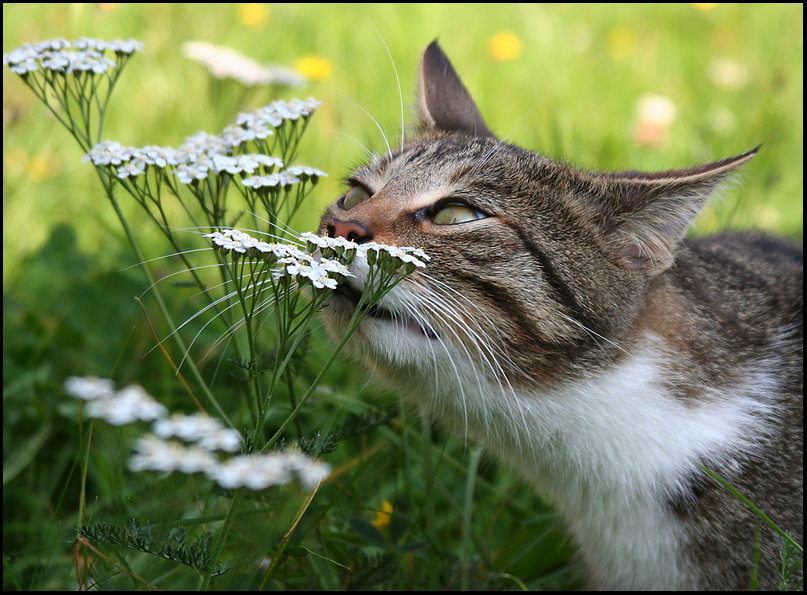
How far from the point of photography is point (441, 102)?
11.0 ft

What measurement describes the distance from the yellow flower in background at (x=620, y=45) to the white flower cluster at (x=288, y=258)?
6.52m

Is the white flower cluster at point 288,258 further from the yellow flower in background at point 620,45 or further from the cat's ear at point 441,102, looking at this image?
the yellow flower in background at point 620,45

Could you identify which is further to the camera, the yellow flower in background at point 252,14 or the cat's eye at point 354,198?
the yellow flower in background at point 252,14

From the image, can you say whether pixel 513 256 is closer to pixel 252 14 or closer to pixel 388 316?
pixel 388 316

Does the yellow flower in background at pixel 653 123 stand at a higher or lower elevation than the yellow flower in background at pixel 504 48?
lower

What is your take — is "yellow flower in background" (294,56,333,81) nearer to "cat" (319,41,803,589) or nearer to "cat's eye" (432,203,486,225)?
"cat" (319,41,803,589)

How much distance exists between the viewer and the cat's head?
231 centimetres

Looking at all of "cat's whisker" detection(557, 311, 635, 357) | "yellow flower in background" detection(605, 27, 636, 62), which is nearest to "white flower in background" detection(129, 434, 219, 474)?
"cat's whisker" detection(557, 311, 635, 357)

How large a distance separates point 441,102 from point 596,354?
4.99 feet

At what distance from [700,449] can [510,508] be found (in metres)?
1.13

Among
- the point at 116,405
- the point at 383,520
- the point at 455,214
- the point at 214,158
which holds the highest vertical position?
the point at 214,158

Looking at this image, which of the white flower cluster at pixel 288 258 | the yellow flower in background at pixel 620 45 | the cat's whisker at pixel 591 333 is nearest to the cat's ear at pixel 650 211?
the cat's whisker at pixel 591 333

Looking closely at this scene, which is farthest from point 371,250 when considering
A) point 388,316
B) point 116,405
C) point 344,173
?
point 344,173

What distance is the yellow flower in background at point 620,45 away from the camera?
23.8 ft
